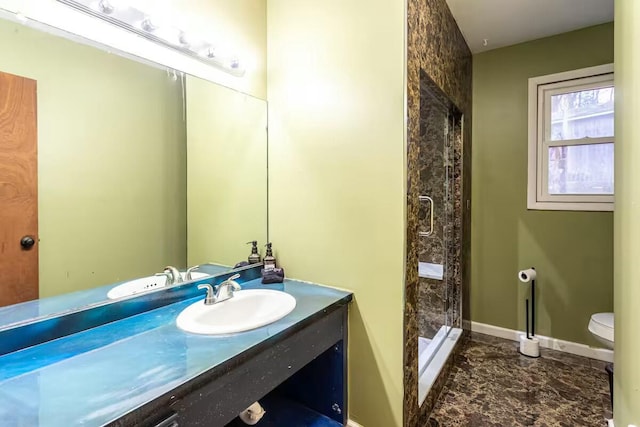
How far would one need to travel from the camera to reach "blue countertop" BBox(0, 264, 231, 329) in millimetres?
1042

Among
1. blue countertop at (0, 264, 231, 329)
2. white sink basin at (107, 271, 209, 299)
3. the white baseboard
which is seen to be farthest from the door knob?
the white baseboard

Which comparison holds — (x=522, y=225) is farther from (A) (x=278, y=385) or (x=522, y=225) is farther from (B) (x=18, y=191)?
(B) (x=18, y=191)

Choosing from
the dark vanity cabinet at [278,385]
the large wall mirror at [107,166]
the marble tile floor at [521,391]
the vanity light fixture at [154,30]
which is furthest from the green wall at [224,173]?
the marble tile floor at [521,391]

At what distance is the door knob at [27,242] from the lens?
110 cm

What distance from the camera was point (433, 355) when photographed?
2.27 m

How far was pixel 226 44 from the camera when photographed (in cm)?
170

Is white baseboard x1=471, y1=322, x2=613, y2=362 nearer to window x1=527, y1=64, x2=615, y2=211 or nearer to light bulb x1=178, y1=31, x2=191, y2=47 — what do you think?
window x1=527, y1=64, x2=615, y2=211

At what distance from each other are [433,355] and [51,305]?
224 centimetres

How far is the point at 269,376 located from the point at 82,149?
1.15 meters

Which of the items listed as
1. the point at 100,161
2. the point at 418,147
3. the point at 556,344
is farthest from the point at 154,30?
the point at 556,344

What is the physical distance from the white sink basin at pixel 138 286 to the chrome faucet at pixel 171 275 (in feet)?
0.05

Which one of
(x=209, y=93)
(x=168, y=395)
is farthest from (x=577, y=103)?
(x=168, y=395)

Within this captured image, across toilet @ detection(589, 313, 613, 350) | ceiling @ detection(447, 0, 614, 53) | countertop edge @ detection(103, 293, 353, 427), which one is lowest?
toilet @ detection(589, 313, 613, 350)

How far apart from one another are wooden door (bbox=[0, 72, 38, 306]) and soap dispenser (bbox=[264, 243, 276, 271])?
102 cm
